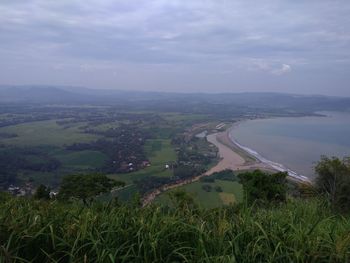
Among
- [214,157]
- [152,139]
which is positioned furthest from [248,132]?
[214,157]

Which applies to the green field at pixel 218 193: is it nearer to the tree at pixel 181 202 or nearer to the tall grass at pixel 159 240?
the tree at pixel 181 202

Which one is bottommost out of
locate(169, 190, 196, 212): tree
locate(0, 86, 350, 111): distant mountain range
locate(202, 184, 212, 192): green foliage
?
locate(202, 184, 212, 192): green foliage

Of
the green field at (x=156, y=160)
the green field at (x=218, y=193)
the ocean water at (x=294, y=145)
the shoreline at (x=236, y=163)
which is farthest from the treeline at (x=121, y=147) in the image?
the ocean water at (x=294, y=145)

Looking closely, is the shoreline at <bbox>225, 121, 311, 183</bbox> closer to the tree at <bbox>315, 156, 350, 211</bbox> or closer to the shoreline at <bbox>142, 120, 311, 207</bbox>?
the shoreline at <bbox>142, 120, 311, 207</bbox>

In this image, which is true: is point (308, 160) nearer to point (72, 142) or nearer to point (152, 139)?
point (152, 139)

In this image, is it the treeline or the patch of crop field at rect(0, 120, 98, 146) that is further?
the patch of crop field at rect(0, 120, 98, 146)

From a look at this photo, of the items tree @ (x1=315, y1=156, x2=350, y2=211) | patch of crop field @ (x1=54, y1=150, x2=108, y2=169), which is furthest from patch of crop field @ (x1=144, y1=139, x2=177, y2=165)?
tree @ (x1=315, y1=156, x2=350, y2=211)
